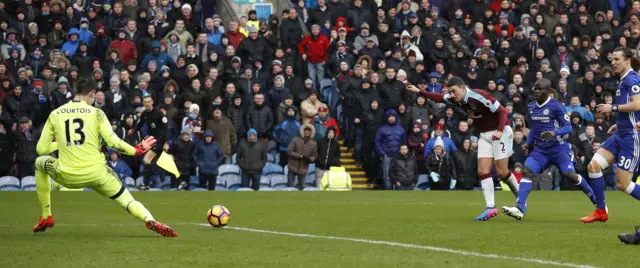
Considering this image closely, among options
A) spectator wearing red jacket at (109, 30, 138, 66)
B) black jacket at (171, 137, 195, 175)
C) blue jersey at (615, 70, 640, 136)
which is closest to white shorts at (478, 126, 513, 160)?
blue jersey at (615, 70, 640, 136)

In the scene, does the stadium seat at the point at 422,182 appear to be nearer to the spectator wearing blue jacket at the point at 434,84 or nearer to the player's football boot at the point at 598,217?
the spectator wearing blue jacket at the point at 434,84

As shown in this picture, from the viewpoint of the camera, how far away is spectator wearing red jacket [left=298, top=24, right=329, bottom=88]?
1168 inches

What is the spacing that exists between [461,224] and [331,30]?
16.0 meters

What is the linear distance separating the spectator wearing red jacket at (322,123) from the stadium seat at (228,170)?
7.22ft

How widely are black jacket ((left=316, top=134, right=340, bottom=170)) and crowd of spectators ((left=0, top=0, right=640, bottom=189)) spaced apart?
0.12 feet

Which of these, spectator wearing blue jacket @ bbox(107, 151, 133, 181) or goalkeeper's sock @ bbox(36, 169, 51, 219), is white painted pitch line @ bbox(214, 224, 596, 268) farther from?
spectator wearing blue jacket @ bbox(107, 151, 133, 181)

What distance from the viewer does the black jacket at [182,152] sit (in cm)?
2709

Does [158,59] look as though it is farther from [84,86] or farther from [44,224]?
[84,86]

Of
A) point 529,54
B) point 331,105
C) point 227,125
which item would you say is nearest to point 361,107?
point 331,105

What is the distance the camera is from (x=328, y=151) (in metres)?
27.9

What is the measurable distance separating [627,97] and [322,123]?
49.1 ft

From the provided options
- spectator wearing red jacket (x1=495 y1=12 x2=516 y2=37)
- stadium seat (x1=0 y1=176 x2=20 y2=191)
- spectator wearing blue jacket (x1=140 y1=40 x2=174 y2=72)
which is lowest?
stadium seat (x1=0 y1=176 x2=20 y2=191)

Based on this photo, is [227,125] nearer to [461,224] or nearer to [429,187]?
[429,187]

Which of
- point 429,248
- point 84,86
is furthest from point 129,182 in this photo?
point 429,248
